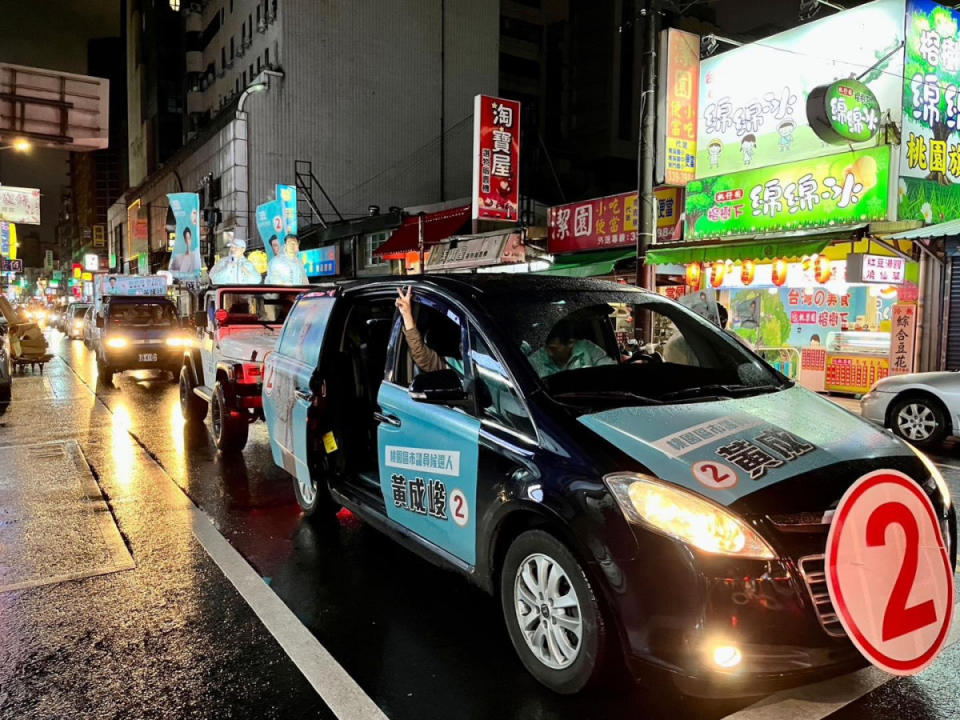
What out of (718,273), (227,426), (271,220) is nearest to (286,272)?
(227,426)

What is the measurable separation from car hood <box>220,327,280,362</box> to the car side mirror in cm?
489

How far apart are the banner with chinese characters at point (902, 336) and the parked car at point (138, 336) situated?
43.8 ft

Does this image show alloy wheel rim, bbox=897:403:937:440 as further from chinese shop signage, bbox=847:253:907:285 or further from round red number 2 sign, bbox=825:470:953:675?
round red number 2 sign, bbox=825:470:953:675

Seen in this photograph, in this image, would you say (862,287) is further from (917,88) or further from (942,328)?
(917,88)

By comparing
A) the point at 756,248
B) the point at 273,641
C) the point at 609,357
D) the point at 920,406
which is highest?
the point at 756,248

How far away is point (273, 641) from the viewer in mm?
3787

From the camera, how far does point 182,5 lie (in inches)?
2276

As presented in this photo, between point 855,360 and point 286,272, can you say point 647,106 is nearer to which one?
point 855,360

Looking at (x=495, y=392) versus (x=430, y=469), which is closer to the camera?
(x=495, y=392)

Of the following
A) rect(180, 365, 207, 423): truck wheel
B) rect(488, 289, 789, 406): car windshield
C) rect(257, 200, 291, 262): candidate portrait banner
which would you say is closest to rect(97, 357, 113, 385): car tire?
rect(180, 365, 207, 423): truck wheel

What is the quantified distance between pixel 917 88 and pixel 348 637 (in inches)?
474

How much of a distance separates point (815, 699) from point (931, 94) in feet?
38.3

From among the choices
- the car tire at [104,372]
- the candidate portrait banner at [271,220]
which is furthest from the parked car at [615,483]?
the candidate portrait banner at [271,220]

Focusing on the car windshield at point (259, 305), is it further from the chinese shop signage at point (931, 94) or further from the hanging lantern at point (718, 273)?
the chinese shop signage at point (931, 94)
